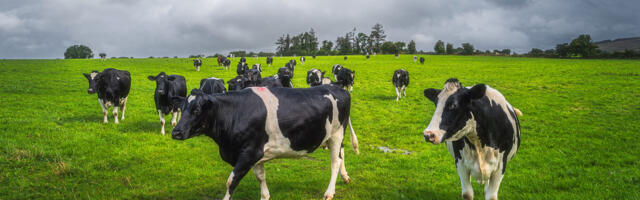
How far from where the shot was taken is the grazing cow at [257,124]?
4643 millimetres

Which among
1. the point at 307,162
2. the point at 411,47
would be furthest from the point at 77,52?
the point at 307,162

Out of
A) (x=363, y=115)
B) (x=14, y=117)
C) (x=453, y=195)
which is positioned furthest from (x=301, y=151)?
(x=14, y=117)

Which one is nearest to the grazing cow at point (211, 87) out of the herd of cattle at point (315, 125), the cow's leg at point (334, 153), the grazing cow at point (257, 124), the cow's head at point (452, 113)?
the herd of cattle at point (315, 125)

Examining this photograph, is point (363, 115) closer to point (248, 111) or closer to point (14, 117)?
point (248, 111)

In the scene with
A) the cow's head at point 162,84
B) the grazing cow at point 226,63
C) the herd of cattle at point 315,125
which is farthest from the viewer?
the grazing cow at point 226,63

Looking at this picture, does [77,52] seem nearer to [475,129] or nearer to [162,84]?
[162,84]

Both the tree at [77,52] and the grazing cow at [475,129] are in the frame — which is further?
the tree at [77,52]

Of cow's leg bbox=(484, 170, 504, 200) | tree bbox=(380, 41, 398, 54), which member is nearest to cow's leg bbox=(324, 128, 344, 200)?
cow's leg bbox=(484, 170, 504, 200)

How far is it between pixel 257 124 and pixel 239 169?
0.64 m

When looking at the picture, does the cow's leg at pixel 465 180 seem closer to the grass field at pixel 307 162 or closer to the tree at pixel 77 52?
the grass field at pixel 307 162

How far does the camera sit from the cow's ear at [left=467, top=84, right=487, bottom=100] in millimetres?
3798

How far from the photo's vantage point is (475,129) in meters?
4.13

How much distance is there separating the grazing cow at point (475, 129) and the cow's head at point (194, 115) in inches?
111

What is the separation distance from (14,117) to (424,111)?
16.3 m
